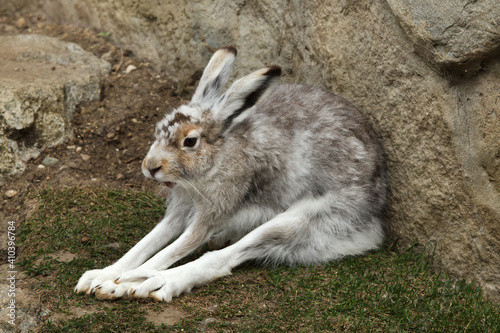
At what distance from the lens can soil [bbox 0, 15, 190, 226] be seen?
5699 mm

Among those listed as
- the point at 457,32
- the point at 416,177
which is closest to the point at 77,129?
the point at 416,177

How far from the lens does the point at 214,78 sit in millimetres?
4688

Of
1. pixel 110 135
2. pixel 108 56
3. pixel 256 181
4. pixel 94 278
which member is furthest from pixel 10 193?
pixel 256 181

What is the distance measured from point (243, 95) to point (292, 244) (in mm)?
1186

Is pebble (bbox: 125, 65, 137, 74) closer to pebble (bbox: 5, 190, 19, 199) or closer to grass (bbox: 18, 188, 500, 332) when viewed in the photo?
pebble (bbox: 5, 190, 19, 199)

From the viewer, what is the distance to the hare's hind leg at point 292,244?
4.36m

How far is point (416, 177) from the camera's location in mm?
4676

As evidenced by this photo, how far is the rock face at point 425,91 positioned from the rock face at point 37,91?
2.03 m

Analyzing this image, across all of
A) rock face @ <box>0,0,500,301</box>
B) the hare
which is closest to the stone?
rock face @ <box>0,0,500,301</box>

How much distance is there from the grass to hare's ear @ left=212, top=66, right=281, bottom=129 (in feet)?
3.81

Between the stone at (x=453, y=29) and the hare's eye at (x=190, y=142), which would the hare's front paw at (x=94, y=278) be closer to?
the hare's eye at (x=190, y=142)

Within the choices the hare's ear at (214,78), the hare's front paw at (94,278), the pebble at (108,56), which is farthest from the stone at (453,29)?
the pebble at (108,56)

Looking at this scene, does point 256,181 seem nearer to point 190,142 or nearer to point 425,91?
point 190,142

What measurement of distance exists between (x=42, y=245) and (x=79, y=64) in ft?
8.55
